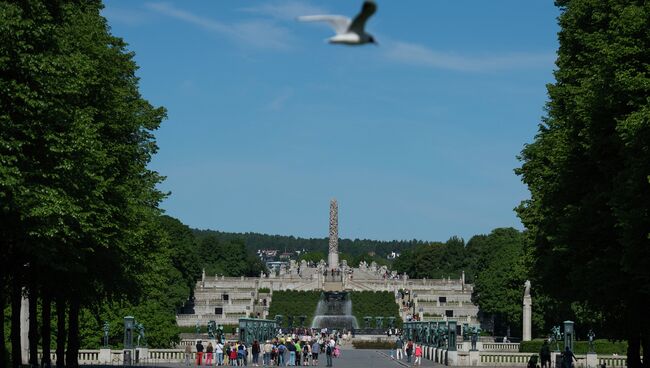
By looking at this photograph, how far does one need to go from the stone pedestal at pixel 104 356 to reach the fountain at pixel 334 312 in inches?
2859

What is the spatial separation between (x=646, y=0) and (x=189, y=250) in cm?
12834

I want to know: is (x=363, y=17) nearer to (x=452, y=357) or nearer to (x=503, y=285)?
(x=452, y=357)

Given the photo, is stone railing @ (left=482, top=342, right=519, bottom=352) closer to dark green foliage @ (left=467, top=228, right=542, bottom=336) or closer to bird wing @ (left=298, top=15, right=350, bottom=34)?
dark green foliage @ (left=467, top=228, right=542, bottom=336)

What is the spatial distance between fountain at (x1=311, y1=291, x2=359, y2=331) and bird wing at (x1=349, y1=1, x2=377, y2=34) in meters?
126

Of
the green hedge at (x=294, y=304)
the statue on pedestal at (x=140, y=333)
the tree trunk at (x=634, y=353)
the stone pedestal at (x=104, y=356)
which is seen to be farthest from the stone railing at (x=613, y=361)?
the green hedge at (x=294, y=304)

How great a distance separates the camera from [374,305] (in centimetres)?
15525

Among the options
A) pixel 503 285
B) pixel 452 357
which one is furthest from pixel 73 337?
pixel 503 285

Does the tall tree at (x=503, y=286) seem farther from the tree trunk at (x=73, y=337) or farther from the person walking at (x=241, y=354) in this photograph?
the tree trunk at (x=73, y=337)

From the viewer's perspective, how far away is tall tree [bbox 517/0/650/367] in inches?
1389

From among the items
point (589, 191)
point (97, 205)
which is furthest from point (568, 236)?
point (97, 205)

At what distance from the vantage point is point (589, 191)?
42812mm

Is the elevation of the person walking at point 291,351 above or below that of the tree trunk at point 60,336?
below

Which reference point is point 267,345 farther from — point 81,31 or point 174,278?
point 174,278

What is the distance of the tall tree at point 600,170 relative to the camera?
3528 centimetres
